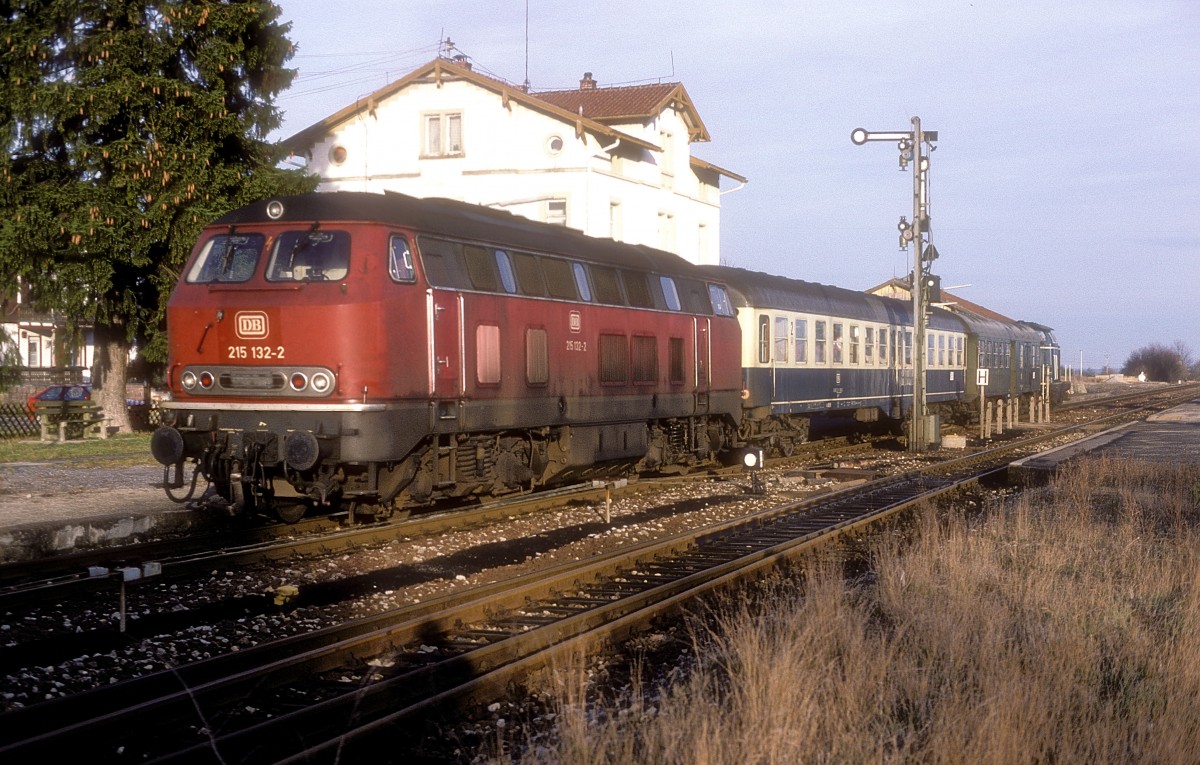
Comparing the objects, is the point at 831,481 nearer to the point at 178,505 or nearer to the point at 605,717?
the point at 178,505

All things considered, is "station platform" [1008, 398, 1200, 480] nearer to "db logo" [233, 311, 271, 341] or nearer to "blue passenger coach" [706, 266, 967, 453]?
"blue passenger coach" [706, 266, 967, 453]

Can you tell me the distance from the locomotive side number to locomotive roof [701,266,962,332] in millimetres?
9773

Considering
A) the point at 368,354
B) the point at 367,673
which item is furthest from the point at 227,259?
the point at 367,673

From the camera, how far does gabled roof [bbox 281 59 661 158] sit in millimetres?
36375

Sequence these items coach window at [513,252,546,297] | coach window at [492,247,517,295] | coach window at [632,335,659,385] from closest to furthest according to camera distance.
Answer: coach window at [492,247,517,295] < coach window at [513,252,546,297] < coach window at [632,335,659,385]

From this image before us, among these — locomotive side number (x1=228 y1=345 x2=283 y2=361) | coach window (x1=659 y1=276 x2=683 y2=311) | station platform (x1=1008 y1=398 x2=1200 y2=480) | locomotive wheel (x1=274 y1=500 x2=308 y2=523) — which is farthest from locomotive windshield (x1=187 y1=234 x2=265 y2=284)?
station platform (x1=1008 y1=398 x2=1200 y2=480)

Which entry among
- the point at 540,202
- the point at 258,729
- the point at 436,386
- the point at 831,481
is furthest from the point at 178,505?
the point at 540,202

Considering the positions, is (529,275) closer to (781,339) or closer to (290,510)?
(290,510)

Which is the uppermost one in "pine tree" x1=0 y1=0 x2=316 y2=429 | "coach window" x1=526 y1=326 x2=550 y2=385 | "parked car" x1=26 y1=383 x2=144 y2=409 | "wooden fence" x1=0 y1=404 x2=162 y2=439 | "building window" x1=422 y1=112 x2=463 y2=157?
"building window" x1=422 y1=112 x2=463 y2=157

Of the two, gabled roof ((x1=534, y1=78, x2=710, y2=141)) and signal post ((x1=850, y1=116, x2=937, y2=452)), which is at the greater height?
gabled roof ((x1=534, y1=78, x2=710, y2=141))

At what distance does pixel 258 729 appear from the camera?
5.70 m

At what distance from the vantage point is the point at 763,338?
2270 cm

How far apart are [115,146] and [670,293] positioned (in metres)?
11.4

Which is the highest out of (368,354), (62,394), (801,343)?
(801,343)
